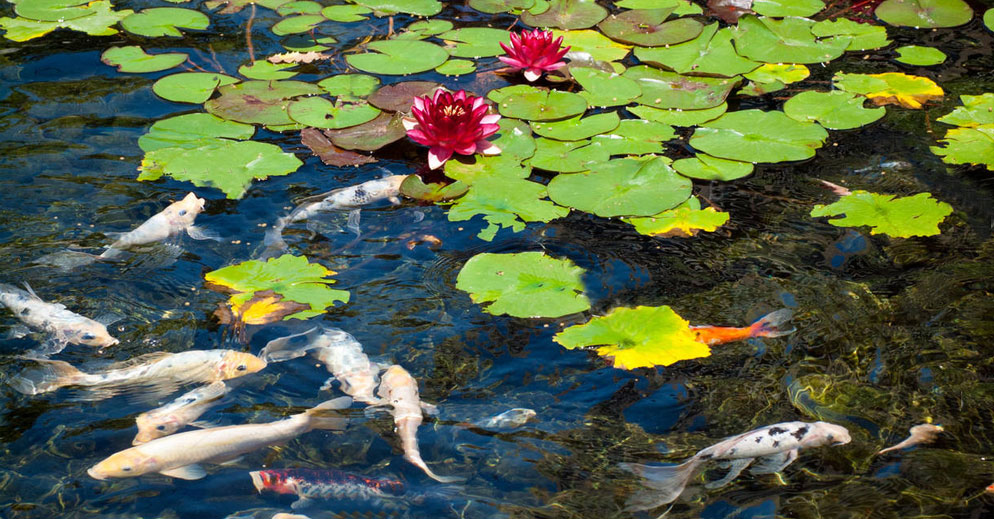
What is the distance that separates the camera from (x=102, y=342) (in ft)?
9.53

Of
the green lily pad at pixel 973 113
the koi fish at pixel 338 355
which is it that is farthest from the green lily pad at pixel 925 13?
the koi fish at pixel 338 355

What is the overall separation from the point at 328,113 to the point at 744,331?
7.75ft

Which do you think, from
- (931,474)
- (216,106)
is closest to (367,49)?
(216,106)

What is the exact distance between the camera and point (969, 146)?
3926mm

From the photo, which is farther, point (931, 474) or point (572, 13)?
point (572, 13)

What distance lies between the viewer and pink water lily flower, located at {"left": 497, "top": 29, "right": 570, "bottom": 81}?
14.6 feet

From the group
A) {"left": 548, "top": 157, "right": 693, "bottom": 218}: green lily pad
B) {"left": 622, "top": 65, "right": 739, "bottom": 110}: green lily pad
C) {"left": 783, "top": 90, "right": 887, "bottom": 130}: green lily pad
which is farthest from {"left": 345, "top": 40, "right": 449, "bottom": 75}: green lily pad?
{"left": 783, "top": 90, "right": 887, "bottom": 130}: green lily pad

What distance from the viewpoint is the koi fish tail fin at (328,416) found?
8.64ft

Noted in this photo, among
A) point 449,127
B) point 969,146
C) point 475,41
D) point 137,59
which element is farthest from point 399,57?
point 969,146

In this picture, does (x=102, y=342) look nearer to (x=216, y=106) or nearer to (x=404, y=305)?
(x=404, y=305)

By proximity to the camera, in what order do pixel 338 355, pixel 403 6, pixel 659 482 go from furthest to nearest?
pixel 403 6, pixel 338 355, pixel 659 482

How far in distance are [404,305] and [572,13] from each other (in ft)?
9.51

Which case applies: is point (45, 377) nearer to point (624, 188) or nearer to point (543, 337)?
point (543, 337)

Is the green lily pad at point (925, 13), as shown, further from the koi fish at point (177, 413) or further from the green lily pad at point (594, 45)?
the koi fish at point (177, 413)
